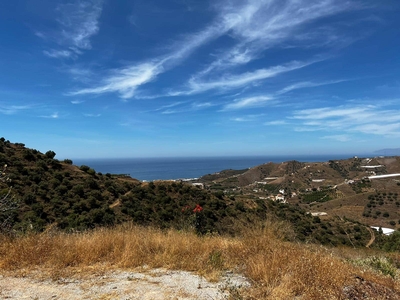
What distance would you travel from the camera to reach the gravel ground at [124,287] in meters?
3.66

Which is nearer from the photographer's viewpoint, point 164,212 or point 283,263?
point 283,263

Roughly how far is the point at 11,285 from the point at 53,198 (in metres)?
15.9

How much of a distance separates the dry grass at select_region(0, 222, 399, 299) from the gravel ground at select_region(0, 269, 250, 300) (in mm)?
292

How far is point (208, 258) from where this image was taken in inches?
202

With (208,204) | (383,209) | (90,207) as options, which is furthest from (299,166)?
(90,207)

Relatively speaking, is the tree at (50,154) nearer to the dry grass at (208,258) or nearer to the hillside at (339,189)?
the dry grass at (208,258)

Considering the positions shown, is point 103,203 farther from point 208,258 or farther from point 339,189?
point 339,189

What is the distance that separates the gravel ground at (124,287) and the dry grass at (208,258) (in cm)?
29

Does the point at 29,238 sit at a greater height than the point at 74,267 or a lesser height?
greater

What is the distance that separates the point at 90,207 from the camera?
18.2 meters

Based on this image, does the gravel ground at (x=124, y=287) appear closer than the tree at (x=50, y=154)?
Yes

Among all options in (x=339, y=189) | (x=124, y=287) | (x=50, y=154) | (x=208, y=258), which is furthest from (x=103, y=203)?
(x=339, y=189)

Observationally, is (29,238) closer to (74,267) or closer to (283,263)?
(74,267)

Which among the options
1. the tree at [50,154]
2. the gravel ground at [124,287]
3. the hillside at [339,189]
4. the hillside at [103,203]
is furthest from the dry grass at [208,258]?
the tree at [50,154]
